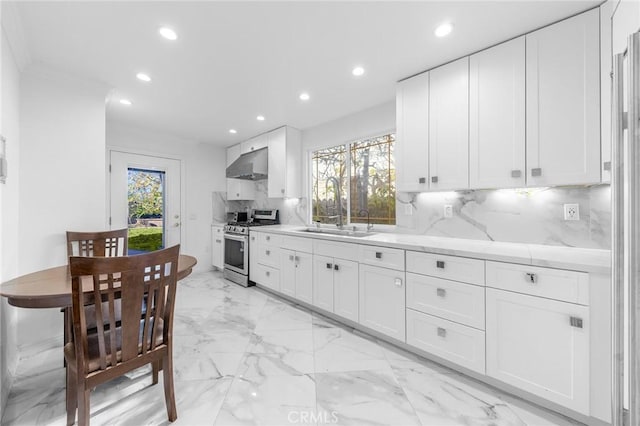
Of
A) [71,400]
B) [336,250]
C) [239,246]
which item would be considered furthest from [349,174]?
[71,400]

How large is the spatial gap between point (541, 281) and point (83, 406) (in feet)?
7.90

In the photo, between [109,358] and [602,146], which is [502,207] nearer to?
[602,146]

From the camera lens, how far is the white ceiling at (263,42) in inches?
61.8

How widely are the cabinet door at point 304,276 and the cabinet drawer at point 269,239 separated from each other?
0.40 meters

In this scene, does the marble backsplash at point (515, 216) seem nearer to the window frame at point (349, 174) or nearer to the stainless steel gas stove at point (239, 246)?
the window frame at point (349, 174)

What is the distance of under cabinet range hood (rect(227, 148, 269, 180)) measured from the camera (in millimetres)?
3988

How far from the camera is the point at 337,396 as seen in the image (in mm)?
1597

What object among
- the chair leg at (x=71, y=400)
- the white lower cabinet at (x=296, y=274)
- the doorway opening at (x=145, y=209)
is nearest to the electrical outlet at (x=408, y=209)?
the white lower cabinet at (x=296, y=274)

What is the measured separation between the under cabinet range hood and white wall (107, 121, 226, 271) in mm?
657

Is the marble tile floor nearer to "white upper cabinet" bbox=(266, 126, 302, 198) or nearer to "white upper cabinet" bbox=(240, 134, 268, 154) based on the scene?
"white upper cabinet" bbox=(266, 126, 302, 198)

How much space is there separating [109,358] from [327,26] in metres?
2.32

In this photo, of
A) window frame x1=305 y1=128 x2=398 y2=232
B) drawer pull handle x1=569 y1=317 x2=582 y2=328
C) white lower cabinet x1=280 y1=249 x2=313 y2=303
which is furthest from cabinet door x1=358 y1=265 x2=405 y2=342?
drawer pull handle x1=569 y1=317 x2=582 y2=328

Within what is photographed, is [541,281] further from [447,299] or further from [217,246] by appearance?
[217,246]

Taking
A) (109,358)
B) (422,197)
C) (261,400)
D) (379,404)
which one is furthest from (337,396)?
(422,197)
